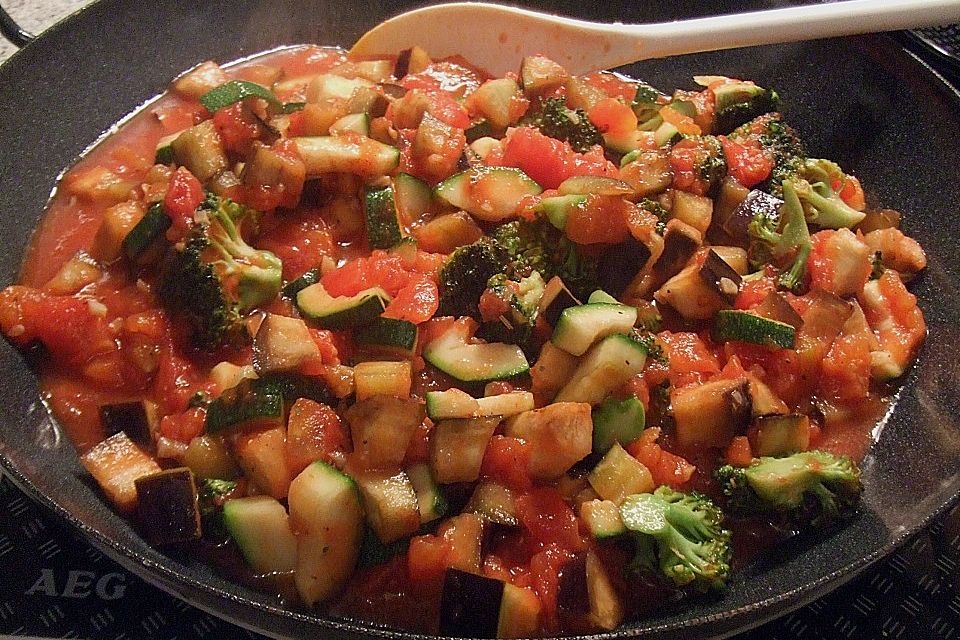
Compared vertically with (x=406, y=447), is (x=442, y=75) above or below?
above

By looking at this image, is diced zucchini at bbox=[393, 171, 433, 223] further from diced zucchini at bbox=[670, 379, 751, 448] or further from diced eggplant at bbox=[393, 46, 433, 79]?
diced zucchini at bbox=[670, 379, 751, 448]

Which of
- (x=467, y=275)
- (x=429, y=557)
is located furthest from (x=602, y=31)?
(x=429, y=557)

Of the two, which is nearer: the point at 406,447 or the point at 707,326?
the point at 406,447

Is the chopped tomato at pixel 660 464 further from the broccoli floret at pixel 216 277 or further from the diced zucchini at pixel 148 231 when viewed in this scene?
the diced zucchini at pixel 148 231

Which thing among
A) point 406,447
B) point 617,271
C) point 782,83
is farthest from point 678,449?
point 782,83

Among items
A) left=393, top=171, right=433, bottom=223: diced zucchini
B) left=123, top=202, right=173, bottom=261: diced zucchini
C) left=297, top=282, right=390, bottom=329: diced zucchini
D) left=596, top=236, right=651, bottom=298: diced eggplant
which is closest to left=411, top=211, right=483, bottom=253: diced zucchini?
left=393, top=171, right=433, bottom=223: diced zucchini

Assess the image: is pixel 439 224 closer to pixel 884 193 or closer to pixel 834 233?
pixel 834 233

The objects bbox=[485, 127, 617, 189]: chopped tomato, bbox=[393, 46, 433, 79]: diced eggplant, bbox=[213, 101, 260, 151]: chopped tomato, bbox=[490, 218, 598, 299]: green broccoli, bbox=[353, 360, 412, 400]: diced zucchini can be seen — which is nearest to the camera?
bbox=[353, 360, 412, 400]: diced zucchini

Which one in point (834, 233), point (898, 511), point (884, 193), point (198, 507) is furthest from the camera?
point (884, 193)
